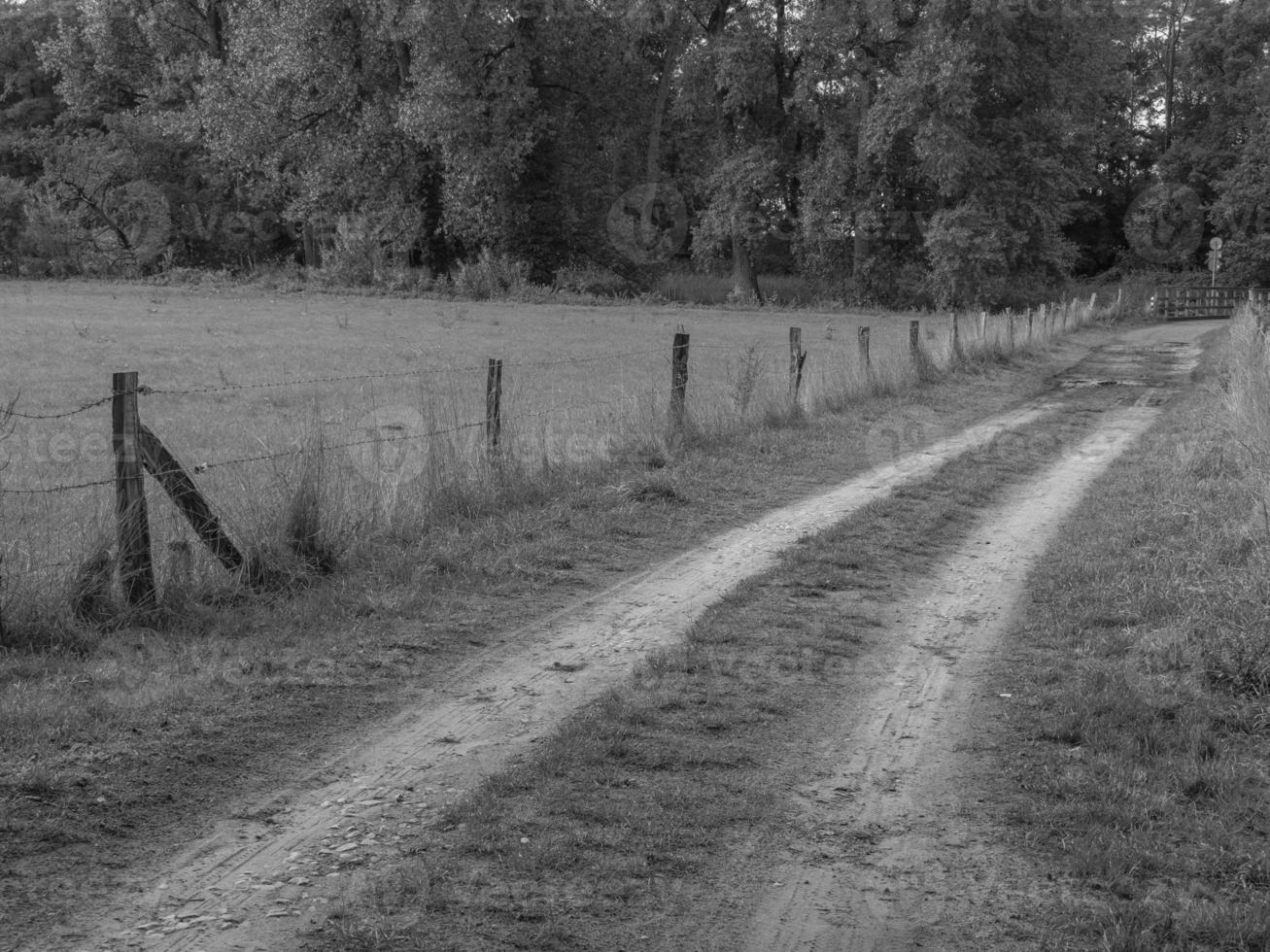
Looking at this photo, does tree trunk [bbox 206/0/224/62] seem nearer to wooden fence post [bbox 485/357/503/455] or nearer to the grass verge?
wooden fence post [bbox 485/357/503/455]

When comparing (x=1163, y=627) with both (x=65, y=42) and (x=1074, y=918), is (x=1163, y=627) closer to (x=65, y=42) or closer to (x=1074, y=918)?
(x=1074, y=918)

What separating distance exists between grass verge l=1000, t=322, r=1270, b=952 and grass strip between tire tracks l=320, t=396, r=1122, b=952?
3.44ft

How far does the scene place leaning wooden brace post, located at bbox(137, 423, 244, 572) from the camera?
728cm

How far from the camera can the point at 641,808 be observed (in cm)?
483

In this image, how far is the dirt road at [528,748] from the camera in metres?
4.03

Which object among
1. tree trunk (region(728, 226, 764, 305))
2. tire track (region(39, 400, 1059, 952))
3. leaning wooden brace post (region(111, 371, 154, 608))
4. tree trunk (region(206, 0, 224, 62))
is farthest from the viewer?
tree trunk (region(206, 0, 224, 62))

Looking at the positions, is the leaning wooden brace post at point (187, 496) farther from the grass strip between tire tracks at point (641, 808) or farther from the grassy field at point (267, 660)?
the grass strip between tire tracks at point (641, 808)

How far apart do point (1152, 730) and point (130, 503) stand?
5.67 metres

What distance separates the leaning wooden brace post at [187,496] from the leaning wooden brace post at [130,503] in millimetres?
76

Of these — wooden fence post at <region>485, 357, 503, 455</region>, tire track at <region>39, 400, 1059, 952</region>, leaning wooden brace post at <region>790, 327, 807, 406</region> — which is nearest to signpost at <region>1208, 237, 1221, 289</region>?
leaning wooden brace post at <region>790, 327, 807, 406</region>

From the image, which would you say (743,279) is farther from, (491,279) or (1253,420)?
(1253,420)

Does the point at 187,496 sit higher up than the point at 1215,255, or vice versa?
the point at 1215,255

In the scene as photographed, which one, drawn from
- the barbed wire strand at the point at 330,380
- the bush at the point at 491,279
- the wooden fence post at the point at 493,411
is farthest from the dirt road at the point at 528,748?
the bush at the point at 491,279

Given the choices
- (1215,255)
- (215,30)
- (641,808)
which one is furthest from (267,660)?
(1215,255)
